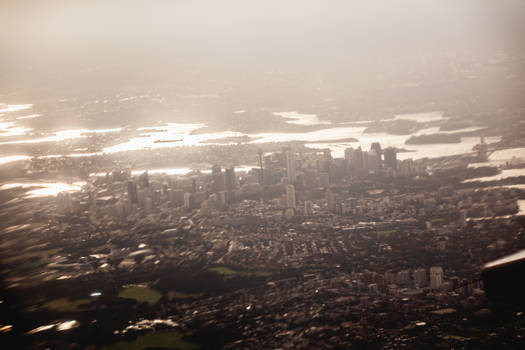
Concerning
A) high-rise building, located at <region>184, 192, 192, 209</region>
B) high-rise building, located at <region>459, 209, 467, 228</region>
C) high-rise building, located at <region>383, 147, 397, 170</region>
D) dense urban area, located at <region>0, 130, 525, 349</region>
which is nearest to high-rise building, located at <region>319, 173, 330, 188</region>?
dense urban area, located at <region>0, 130, 525, 349</region>

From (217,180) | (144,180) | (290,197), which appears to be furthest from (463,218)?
(144,180)

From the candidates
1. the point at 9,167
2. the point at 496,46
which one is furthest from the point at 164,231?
the point at 496,46

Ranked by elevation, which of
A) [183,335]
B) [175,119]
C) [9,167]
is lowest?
[183,335]

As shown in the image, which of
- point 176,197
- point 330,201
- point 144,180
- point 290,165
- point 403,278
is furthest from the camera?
point 290,165

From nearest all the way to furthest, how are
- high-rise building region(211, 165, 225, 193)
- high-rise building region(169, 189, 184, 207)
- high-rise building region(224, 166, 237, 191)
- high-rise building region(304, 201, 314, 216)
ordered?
high-rise building region(304, 201, 314, 216) → high-rise building region(169, 189, 184, 207) → high-rise building region(211, 165, 225, 193) → high-rise building region(224, 166, 237, 191)

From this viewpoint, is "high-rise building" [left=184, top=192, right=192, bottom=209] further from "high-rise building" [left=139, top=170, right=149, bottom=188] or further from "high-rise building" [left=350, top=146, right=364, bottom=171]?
"high-rise building" [left=350, top=146, right=364, bottom=171]

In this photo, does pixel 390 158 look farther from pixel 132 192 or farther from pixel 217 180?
pixel 132 192

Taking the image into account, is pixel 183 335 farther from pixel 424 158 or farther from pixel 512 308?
pixel 424 158

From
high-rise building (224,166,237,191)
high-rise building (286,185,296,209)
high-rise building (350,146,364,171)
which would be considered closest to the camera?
high-rise building (286,185,296,209)
